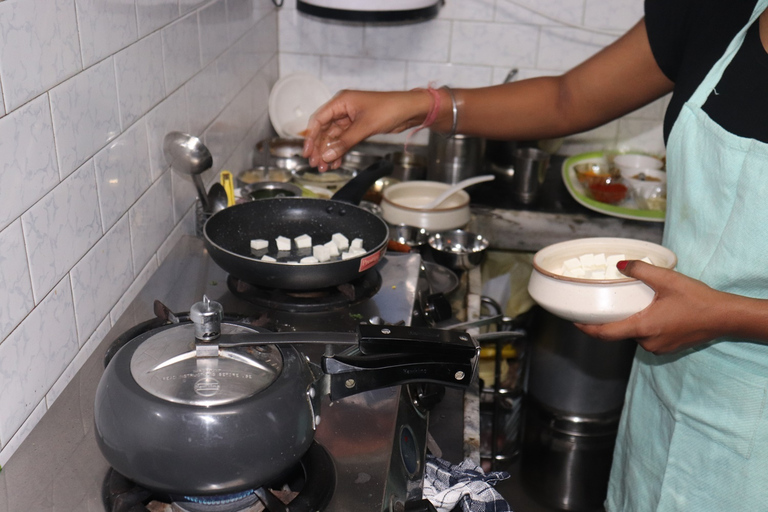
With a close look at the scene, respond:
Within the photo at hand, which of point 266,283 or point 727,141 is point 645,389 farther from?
point 266,283

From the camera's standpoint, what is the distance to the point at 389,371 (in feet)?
2.85

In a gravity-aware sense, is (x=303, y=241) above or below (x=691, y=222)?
below

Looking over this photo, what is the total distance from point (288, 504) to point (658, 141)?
7.04 ft

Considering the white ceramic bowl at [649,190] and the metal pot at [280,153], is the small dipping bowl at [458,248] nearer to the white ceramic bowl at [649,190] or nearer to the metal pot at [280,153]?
the metal pot at [280,153]

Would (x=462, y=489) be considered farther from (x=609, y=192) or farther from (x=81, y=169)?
(x=609, y=192)

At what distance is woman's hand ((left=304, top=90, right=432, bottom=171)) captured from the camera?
1.47 m

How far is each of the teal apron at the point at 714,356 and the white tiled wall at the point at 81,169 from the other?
3.09 feet

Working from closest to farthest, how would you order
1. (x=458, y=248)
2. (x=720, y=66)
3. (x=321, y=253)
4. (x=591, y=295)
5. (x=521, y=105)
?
(x=591, y=295) → (x=720, y=66) → (x=321, y=253) → (x=521, y=105) → (x=458, y=248)

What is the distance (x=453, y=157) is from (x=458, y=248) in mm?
449

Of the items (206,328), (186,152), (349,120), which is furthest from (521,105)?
(206,328)

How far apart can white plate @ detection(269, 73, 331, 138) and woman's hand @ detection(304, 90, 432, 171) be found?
0.89 meters

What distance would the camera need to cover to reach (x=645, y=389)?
4.83 feet

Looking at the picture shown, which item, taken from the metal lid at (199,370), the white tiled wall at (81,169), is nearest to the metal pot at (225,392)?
the metal lid at (199,370)

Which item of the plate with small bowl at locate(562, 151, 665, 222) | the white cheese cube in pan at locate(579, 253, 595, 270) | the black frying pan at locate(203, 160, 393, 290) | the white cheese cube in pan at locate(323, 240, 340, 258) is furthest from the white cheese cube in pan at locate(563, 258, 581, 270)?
the plate with small bowl at locate(562, 151, 665, 222)
